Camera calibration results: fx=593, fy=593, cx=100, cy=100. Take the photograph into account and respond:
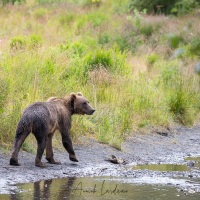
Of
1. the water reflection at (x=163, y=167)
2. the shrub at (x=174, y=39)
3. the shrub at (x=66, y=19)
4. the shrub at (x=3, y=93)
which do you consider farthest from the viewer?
the shrub at (x=66, y=19)

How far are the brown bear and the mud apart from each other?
0.25 m

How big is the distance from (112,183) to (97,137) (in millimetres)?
3272

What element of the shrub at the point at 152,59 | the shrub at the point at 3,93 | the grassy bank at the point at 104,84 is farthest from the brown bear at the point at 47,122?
the shrub at the point at 152,59

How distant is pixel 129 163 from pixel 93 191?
106 inches

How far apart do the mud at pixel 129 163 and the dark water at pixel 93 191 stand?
0.73ft

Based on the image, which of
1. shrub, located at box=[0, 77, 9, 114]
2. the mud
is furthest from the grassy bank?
the mud

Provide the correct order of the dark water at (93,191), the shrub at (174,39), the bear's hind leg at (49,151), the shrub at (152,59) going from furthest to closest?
the shrub at (152,59) → the bear's hind leg at (49,151) → the dark water at (93,191) → the shrub at (174,39)

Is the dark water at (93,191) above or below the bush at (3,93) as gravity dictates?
below

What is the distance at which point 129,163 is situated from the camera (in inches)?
409

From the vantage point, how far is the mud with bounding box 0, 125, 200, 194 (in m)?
8.47

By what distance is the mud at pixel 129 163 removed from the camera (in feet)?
27.8

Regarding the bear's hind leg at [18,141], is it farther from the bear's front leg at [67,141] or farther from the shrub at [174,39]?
the shrub at [174,39]

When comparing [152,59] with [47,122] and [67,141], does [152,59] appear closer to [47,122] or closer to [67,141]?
[67,141]

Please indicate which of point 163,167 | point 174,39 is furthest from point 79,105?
point 174,39
